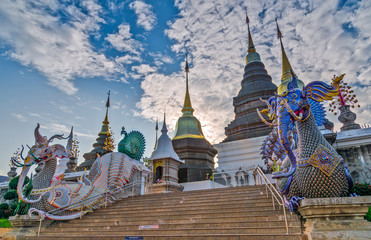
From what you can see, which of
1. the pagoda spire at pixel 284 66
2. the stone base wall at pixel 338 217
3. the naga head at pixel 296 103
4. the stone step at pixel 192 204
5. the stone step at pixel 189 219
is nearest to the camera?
the stone base wall at pixel 338 217

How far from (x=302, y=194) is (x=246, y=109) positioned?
15.4 meters

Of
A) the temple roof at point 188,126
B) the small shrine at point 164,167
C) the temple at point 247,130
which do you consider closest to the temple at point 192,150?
the temple roof at point 188,126

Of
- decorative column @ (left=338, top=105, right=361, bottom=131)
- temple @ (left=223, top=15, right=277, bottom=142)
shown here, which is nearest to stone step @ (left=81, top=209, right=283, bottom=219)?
temple @ (left=223, top=15, right=277, bottom=142)

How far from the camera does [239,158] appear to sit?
1700cm

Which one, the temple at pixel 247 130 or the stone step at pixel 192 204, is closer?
the stone step at pixel 192 204

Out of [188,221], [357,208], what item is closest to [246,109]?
[188,221]

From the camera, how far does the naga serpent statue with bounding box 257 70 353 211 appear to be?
4.65m

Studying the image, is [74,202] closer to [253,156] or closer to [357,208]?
[357,208]

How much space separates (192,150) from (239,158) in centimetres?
598

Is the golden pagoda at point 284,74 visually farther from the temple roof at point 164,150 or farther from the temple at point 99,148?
the temple at point 99,148

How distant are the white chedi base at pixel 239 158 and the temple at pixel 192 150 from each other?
11.8 feet

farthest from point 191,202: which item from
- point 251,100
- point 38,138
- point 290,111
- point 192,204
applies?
point 251,100

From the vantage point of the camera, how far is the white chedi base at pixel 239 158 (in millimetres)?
15377

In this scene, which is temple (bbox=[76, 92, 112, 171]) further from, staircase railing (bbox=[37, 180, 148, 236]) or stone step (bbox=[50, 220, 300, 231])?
stone step (bbox=[50, 220, 300, 231])
